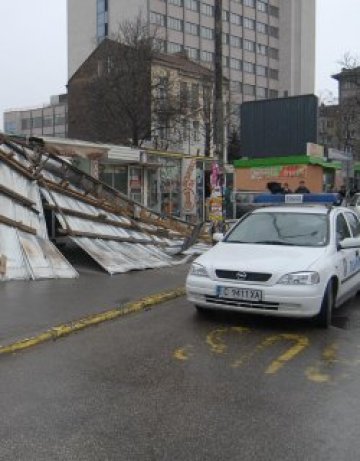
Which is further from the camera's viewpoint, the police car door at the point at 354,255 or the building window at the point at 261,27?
the building window at the point at 261,27

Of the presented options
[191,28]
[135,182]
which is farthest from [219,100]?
[191,28]

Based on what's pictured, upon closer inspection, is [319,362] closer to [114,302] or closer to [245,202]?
[114,302]

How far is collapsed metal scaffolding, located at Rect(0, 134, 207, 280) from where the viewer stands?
10867 millimetres

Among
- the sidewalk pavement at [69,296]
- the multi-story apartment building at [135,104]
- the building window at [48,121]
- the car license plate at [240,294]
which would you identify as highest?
the building window at [48,121]

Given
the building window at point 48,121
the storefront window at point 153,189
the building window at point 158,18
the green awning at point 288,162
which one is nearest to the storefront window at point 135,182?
the storefront window at point 153,189

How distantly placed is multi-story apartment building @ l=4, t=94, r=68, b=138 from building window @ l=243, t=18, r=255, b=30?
101 ft

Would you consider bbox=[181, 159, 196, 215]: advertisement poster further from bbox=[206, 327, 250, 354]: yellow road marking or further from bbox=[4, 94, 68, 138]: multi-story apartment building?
bbox=[4, 94, 68, 138]: multi-story apartment building

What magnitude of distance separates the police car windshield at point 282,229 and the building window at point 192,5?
86.8 metres

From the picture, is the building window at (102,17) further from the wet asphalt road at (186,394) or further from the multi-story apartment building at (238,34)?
the wet asphalt road at (186,394)

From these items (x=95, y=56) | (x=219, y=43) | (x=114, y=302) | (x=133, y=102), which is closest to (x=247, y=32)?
(x=95, y=56)

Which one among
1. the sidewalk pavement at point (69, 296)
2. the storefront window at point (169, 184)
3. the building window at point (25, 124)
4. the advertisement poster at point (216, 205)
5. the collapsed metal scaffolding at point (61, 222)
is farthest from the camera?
the building window at point (25, 124)

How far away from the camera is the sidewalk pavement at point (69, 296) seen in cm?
755

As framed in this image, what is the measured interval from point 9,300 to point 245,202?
17.5m

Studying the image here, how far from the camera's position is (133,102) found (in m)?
38.9
